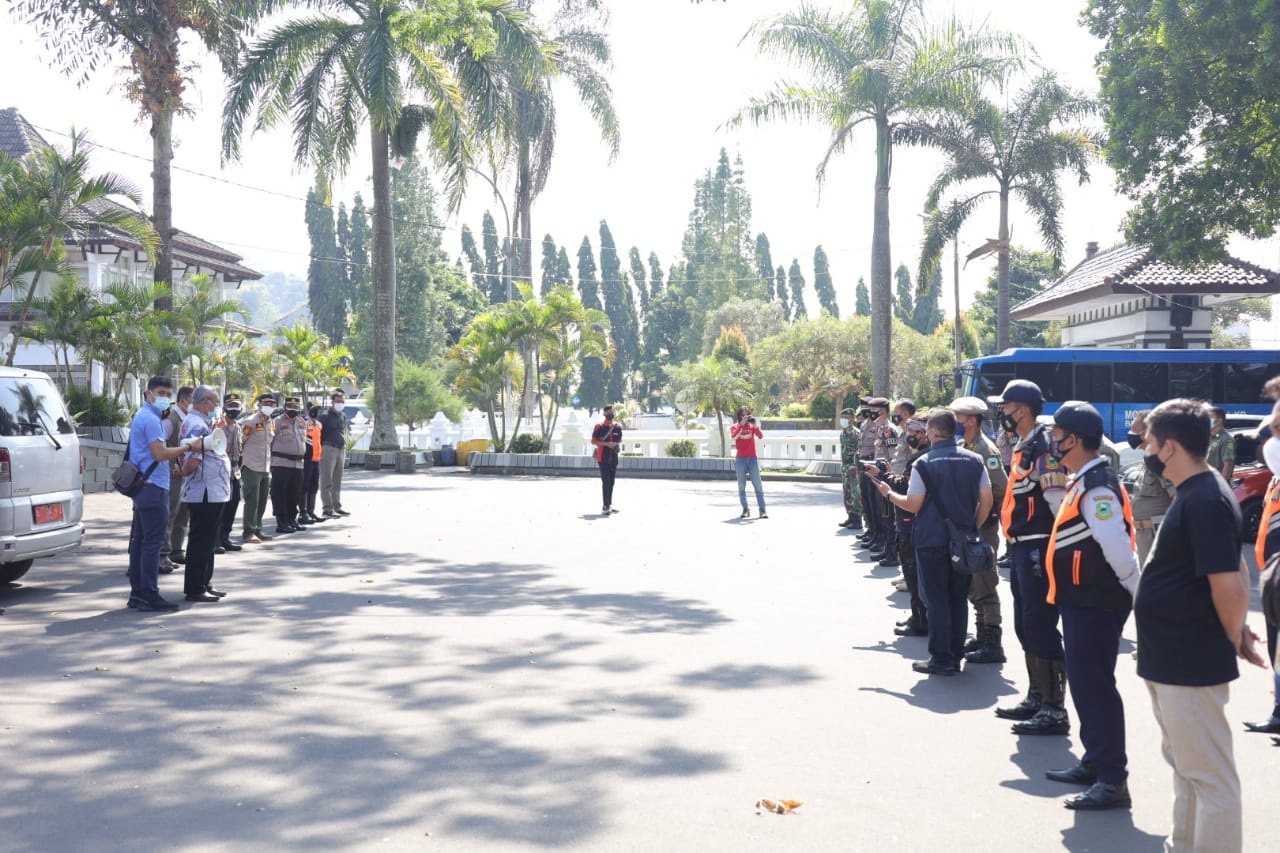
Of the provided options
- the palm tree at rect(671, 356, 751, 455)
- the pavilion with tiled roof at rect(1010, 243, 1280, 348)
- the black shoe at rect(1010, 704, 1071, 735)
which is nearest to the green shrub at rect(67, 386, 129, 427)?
the palm tree at rect(671, 356, 751, 455)

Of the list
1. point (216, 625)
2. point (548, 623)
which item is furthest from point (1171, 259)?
point (216, 625)

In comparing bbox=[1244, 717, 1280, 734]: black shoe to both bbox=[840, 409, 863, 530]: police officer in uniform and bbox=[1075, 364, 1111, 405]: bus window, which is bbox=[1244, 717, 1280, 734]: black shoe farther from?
bbox=[1075, 364, 1111, 405]: bus window

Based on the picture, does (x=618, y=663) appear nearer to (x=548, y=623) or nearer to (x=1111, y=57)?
(x=548, y=623)

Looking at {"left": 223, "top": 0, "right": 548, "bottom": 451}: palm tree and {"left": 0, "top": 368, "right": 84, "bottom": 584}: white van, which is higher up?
{"left": 223, "top": 0, "right": 548, "bottom": 451}: palm tree

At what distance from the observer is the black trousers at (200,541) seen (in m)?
9.72

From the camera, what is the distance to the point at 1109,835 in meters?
4.65

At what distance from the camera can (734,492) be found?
23.3m

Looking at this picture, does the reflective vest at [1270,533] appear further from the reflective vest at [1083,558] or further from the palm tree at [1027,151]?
the palm tree at [1027,151]

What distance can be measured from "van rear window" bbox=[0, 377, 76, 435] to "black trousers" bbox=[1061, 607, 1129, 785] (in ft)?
27.6

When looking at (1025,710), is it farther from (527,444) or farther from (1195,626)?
Result: (527,444)

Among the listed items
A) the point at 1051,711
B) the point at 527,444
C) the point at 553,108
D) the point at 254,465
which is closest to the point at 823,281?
the point at 553,108

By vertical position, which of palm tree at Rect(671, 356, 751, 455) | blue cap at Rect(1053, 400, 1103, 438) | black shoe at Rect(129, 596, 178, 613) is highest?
palm tree at Rect(671, 356, 751, 455)

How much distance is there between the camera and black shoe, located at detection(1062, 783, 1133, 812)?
4.94 meters

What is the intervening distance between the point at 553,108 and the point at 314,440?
2405cm
